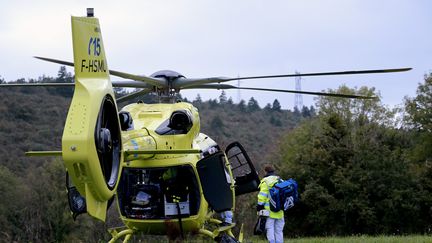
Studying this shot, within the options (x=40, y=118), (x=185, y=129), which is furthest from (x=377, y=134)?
(x=40, y=118)

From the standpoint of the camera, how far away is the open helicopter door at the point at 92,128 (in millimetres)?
8250

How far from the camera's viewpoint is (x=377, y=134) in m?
47.5

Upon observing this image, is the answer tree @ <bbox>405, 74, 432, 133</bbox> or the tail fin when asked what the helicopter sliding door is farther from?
tree @ <bbox>405, 74, 432, 133</bbox>

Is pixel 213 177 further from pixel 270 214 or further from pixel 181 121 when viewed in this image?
pixel 270 214

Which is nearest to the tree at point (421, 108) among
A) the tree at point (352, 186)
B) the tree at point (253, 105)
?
the tree at point (352, 186)

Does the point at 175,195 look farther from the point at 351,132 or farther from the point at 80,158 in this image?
the point at 351,132

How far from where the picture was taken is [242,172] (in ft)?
47.9

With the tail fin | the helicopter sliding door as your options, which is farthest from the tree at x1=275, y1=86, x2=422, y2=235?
the tail fin

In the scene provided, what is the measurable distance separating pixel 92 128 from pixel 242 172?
659cm

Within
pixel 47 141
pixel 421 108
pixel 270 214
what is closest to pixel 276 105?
pixel 47 141

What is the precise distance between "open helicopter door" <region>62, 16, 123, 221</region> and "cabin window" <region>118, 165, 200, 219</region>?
9.28ft

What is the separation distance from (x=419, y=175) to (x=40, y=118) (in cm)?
5424

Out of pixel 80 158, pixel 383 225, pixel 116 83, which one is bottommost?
pixel 383 225

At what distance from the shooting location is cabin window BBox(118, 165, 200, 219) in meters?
12.6
